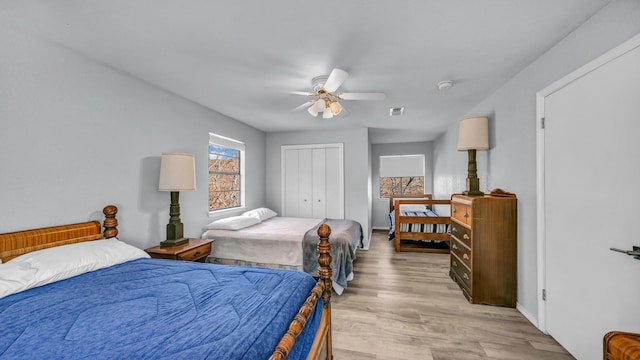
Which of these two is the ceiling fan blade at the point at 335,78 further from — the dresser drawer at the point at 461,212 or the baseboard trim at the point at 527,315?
the baseboard trim at the point at 527,315

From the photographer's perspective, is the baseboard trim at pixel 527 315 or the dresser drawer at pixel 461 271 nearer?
the baseboard trim at pixel 527 315

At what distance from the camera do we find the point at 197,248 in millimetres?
2602

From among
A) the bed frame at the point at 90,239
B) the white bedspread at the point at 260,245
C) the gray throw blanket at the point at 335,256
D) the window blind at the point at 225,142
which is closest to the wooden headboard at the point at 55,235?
the bed frame at the point at 90,239

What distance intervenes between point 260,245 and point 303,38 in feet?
7.78

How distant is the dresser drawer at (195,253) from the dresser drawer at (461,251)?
2.94 m

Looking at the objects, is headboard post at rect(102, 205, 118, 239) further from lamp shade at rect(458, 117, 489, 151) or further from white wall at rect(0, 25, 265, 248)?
lamp shade at rect(458, 117, 489, 151)

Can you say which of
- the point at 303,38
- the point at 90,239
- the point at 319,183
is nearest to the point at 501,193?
the point at 303,38

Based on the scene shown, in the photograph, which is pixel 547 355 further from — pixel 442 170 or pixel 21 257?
pixel 442 170

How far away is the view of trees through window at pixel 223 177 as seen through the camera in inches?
149

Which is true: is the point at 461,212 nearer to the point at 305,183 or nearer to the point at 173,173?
the point at 305,183

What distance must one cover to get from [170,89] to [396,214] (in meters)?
4.05

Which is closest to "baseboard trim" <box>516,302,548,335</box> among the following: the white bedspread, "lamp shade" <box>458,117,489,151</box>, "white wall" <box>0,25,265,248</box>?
"lamp shade" <box>458,117,489,151</box>

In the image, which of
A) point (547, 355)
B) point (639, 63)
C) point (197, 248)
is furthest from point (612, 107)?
point (197, 248)

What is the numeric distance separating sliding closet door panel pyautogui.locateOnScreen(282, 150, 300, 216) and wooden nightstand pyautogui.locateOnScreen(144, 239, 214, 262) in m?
2.39
